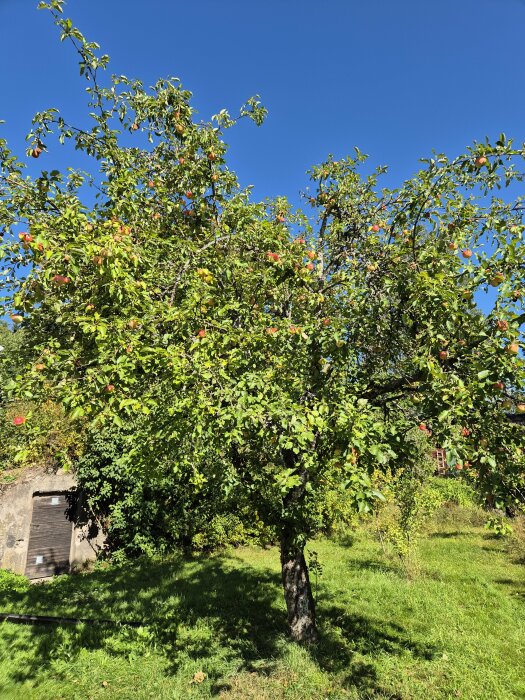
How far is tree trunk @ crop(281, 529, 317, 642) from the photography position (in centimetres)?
652

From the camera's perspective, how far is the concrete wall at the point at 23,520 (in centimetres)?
1200

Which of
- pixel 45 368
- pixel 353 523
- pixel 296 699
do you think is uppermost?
pixel 45 368

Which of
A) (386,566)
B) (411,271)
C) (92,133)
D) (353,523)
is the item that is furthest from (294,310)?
(353,523)

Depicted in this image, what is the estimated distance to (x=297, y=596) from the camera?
6.60 metres

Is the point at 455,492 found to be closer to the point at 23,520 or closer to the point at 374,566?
the point at 374,566

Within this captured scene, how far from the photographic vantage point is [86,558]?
13.1 meters

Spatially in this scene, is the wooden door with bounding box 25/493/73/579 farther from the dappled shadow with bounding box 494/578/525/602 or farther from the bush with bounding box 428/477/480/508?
the bush with bounding box 428/477/480/508

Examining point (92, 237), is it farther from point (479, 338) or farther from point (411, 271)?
point (479, 338)

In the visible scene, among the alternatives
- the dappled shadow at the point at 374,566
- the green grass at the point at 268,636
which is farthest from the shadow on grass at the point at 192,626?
the dappled shadow at the point at 374,566

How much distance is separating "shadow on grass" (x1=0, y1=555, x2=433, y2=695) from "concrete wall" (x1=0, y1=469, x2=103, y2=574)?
5.05 feet

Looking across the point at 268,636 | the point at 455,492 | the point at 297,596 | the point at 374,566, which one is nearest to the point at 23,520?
the point at 268,636

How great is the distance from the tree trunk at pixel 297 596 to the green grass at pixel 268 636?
0.28m

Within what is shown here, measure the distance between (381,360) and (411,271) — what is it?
5.42ft

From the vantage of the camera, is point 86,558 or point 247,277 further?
point 86,558
